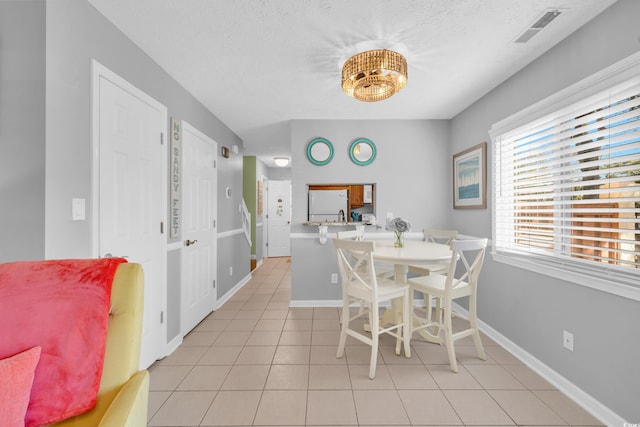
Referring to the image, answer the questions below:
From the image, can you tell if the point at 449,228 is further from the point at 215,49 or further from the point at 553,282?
the point at 215,49

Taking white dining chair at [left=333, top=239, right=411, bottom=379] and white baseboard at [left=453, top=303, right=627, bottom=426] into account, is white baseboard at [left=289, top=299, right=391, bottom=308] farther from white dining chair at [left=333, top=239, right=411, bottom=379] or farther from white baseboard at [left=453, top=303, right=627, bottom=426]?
white baseboard at [left=453, top=303, right=627, bottom=426]

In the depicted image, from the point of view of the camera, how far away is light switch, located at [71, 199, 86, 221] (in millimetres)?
1438

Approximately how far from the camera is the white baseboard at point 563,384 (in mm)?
1550

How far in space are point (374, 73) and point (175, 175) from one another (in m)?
1.88

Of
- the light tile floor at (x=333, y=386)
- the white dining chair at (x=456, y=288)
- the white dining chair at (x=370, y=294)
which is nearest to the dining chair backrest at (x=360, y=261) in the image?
the white dining chair at (x=370, y=294)

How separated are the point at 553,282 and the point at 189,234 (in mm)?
3101

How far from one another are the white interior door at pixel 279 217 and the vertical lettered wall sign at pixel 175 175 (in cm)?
456

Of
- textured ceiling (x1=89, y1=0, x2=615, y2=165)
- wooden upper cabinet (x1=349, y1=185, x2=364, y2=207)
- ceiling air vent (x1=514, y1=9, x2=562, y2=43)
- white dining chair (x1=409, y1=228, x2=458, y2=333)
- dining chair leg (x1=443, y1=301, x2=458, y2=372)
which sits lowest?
dining chair leg (x1=443, y1=301, x2=458, y2=372)

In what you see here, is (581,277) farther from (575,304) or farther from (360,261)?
(360,261)

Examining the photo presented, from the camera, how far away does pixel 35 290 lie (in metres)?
0.89

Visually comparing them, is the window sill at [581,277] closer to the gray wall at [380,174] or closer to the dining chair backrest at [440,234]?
the dining chair backrest at [440,234]

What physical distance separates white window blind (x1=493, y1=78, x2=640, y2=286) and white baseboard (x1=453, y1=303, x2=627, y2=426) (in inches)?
29.7

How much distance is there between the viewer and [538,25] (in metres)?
1.74

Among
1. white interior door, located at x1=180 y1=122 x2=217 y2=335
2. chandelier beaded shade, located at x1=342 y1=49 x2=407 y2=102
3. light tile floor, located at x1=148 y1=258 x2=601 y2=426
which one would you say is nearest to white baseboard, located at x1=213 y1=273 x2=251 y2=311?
white interior door, located at x1=180 y1=122 x2=217 y2=335
